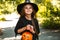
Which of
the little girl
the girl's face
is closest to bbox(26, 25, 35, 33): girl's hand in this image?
the little girl

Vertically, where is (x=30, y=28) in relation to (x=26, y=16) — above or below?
below

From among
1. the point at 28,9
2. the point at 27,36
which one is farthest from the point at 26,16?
the point at 27,36

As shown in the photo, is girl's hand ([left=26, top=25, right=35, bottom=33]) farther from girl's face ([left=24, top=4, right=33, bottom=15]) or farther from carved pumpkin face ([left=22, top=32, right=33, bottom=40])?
girl's face ([left=24, top=4, right=33, bottom=15])

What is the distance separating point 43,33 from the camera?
377 inches

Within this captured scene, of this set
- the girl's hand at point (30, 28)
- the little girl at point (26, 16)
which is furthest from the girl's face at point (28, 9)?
the girl's hand at point (30, 28)

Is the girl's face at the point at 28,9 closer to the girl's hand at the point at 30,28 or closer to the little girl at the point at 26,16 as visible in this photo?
the little girl at the point at 26,16

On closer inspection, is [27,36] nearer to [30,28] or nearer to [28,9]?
[30,28]

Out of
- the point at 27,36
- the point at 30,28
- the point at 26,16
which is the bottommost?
the point at 27,36

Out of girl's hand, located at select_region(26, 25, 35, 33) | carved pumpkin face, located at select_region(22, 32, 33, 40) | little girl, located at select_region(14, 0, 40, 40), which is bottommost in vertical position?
carved pumpkin face, located at select_region(22, 32, 33, 40)

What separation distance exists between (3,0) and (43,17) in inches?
206

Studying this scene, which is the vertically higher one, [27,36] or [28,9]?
[28,9]

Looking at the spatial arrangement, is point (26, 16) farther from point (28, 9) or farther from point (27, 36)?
point (27, 36)

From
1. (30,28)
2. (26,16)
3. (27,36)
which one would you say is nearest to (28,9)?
(26,16)

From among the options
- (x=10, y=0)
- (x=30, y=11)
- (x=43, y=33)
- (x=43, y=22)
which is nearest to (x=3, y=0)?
(x=10, y=0)
